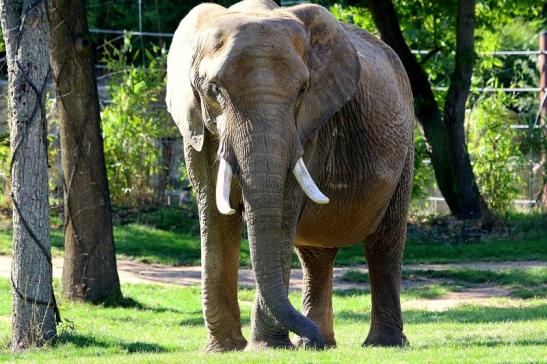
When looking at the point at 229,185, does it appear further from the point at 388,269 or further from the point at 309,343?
the point at 388,269

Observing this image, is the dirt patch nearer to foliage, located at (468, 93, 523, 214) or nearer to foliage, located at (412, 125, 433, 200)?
foliage, located at (468, 93, 523, 214)

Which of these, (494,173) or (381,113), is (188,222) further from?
(381,113)

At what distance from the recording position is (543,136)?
2000 centimetres

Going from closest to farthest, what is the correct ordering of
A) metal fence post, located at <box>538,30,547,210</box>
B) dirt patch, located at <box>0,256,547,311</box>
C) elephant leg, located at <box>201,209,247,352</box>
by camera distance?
elephant leg, located at <box>201,209,247,352</box>, dirt patch, located at <box>0,256,547,311</box>, metal fence post, located at <box>538,30,547,210</box>

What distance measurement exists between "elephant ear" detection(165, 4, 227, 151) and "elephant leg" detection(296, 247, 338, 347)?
89.8 inches

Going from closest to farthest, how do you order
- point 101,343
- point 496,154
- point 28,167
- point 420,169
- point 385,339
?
1. point 28,167
2. point 385,339
3. point 101,343
4. point 496,154
5. point 420,169

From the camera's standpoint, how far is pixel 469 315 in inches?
501

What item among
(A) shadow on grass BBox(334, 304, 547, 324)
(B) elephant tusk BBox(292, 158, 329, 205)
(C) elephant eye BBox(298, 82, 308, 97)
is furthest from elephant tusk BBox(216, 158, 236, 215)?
(A) shadow on grass BBox(334, 304, 547, 324)

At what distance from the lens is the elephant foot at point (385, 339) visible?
9.85 m

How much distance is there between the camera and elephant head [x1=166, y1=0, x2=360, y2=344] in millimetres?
7613

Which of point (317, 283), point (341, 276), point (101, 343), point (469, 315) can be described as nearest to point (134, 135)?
point (341, 276)

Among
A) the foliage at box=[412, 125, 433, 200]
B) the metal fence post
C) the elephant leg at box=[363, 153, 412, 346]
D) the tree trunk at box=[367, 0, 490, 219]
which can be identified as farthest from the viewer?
the foliage at box=[412, 125, 433, 200]

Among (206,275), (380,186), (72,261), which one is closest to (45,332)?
(206,275)

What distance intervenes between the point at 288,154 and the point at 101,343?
11.0ft
